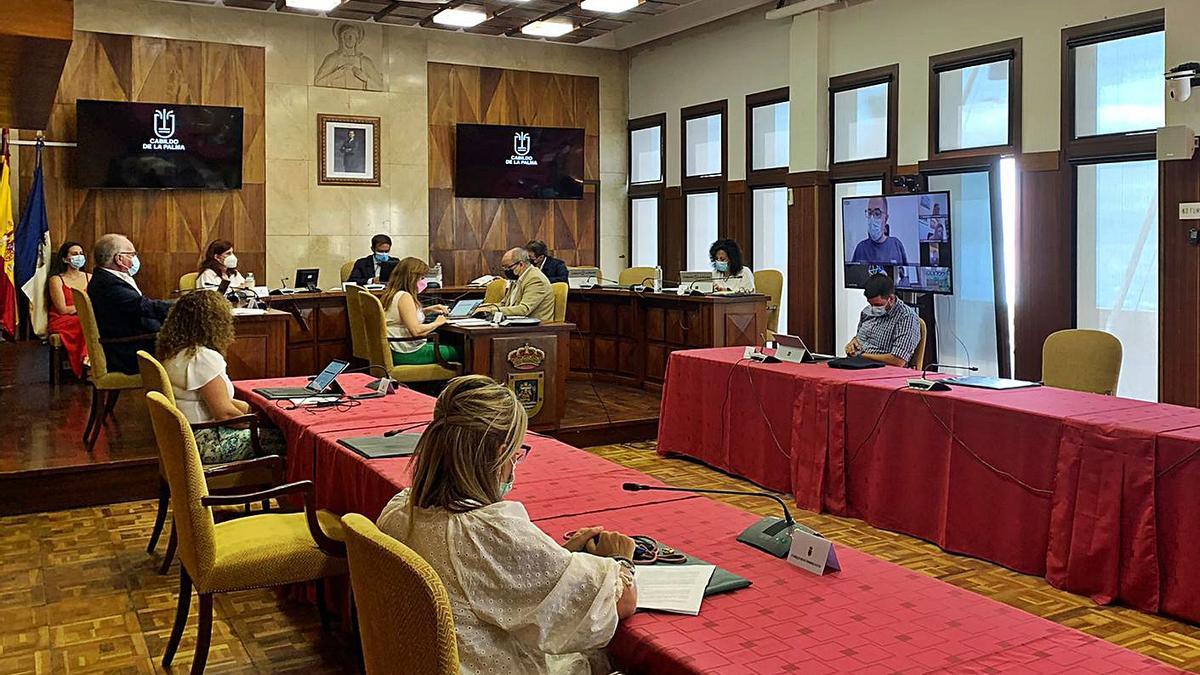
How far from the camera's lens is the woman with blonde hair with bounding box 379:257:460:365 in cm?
703

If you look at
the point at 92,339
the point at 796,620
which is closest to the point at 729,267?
the point at 92,339

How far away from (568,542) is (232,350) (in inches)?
207

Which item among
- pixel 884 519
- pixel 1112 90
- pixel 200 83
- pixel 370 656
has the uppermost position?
pixel 200 83

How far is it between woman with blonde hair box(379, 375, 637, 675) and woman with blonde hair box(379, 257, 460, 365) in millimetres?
4960

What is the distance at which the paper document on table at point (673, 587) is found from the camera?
2.10m

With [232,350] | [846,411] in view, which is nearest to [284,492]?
[846,411]

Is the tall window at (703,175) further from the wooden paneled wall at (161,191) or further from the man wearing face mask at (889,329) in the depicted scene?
the man wearing face mask at (889,329)

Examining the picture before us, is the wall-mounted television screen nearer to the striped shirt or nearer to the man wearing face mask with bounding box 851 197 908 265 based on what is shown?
the man wearing face mask with bounding box 851 197 908 265

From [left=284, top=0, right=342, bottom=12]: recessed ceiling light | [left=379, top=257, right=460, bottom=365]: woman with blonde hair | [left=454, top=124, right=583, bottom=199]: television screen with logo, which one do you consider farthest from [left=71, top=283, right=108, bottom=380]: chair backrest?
[left=454, top=124, right=583, bottom=199]: television screen with logo

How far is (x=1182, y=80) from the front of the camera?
627 cm

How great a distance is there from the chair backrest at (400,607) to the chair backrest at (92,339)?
5.13 m

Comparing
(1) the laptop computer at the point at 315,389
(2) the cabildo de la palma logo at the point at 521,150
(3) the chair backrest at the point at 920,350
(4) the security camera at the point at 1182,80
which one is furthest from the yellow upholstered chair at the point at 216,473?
(2) the cabildo de la palma logo at the point at 521,150

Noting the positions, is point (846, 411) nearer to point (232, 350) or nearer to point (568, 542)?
point (568, 542)

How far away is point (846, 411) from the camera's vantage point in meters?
5.25
